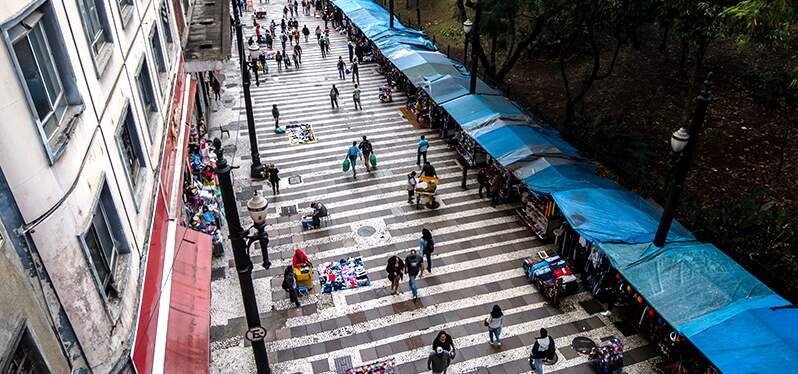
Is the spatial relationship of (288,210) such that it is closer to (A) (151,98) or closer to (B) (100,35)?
(A) (151,98)

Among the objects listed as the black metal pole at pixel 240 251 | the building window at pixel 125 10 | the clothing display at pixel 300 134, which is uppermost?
the building window at pixel 125 10

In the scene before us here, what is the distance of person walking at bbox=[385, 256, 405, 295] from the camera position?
1334cm

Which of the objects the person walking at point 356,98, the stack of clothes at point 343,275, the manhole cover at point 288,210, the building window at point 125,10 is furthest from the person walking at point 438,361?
the person walking at point 356,98

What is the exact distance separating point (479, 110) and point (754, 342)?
1226 cm

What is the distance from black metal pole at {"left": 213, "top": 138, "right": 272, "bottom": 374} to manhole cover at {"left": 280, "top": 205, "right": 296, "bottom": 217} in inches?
282

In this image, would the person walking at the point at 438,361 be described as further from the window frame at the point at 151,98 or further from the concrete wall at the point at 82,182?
the window frame at the point at 151,98

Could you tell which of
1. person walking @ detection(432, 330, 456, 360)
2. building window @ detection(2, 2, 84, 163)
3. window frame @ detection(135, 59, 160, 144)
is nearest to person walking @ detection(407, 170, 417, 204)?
person walking @ detection(432, 330, 456, 360)

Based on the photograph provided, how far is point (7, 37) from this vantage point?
493cm

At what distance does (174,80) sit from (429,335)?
11463 millimetres

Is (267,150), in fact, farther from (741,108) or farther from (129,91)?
(741,108)

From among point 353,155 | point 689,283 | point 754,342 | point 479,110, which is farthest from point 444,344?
point 479,110

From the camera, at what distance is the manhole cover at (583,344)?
39.8 ft

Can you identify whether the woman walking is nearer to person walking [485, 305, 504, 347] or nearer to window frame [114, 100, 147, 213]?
window frame [114, 100, 147, 213]

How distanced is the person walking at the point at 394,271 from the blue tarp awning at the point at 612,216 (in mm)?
4749
